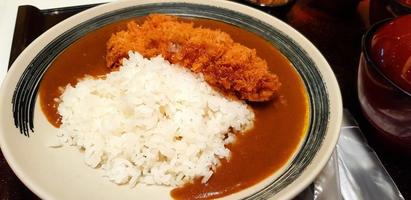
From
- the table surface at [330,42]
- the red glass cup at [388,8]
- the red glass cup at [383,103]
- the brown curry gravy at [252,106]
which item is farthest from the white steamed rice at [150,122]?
the red glass cup at [388,8]

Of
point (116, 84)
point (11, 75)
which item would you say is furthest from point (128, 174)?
point (11, 75)

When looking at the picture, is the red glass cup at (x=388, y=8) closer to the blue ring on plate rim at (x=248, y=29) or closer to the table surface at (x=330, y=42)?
the table surface at (x=330, y=42)

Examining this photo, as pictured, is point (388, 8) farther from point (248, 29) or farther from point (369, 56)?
point (248, 29)

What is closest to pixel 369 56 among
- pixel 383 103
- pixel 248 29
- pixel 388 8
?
pixel 383 103

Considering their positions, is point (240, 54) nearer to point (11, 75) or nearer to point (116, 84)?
point (116, 84)

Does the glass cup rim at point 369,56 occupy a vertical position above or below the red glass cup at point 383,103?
above

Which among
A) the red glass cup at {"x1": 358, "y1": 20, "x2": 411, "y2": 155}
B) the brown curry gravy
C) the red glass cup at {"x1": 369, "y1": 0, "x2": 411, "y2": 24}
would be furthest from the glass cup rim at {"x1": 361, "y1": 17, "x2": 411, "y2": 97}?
the brown curry gravy

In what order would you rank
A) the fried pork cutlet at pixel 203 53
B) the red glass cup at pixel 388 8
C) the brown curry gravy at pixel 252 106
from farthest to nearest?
the red glass cup at pixel 388 8
the fried pork cutlet at pixel 203 53
the brown curry gravy at pixel 252 106
